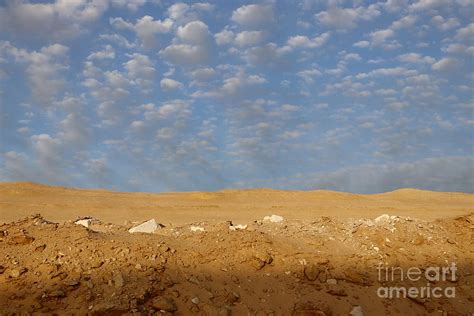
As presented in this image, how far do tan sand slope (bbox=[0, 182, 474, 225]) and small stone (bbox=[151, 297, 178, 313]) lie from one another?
1066 cm

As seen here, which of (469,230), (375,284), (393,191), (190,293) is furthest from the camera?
(393,191)

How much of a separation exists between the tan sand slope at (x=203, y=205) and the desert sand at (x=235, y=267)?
8962 mm

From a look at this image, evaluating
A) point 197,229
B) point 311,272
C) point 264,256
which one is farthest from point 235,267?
point 197,229

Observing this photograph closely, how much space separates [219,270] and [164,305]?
114 centimetres

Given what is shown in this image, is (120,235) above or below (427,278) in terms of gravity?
above

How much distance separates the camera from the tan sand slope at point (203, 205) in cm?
1875

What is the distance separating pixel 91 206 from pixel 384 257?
619 inches

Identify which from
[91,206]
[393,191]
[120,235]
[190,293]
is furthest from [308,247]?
[393,191]

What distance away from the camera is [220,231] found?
761 centimetres

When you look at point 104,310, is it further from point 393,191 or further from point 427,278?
point 393,191

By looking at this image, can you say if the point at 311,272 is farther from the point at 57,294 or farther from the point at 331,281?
the point at 57,294

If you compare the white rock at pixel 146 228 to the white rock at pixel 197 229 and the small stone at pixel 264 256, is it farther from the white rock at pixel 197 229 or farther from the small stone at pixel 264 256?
the small stone at pixel 264 256

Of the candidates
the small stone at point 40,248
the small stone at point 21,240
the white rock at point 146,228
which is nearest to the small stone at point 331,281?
the white rock at point 146,228

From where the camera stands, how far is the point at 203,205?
22.7 meters
